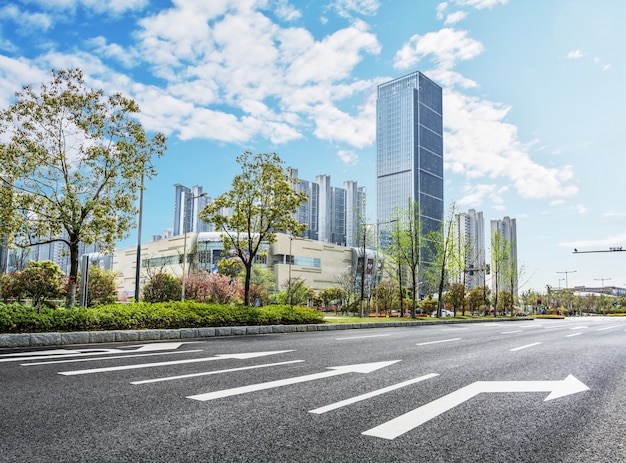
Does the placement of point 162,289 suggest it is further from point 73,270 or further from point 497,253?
point 497,253

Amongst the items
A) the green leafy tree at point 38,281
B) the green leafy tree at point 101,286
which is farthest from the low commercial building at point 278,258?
the green leafy tree at point 38,281

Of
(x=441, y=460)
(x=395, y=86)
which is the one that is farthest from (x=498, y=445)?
(x=395, y=86)

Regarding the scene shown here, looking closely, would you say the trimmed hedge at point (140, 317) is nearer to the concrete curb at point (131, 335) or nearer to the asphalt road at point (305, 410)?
the concrete curb at point (131, 335)

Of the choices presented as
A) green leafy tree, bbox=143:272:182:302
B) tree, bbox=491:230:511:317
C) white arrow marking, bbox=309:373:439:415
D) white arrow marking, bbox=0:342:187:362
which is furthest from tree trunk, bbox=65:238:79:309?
tree, bbox=491:230:511:317

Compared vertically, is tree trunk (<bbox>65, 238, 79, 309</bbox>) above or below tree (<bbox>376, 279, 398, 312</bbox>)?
above

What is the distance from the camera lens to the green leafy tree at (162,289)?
41.5 meters

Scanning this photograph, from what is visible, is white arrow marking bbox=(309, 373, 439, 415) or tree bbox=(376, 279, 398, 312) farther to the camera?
tree bbox=(376, 279, 398, 312)

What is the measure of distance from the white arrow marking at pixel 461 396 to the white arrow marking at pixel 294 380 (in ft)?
5.91

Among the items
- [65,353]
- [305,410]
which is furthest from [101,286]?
[305,410]

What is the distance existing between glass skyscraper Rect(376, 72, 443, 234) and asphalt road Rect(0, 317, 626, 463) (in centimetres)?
14508

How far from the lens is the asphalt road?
3.47m

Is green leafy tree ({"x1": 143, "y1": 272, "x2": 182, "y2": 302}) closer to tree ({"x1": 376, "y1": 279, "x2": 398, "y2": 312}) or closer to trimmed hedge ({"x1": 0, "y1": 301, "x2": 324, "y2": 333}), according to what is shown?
trimmed hedge ({"x1": 0, "y1": 301, "x2": 324, "y2": 333})

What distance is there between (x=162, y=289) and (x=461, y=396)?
39.6m

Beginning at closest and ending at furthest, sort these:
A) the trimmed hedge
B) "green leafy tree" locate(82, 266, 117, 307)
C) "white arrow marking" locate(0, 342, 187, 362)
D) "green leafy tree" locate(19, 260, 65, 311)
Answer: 1. "white arrow marking" locate(0, 342, 187, 362)
2. the trimmed hedge
3. "green leafy tree" locate(19, 260, 65, 311)
4. "green leafy tree" locate(82, 266, 117, 307)
